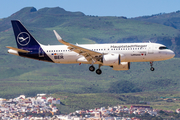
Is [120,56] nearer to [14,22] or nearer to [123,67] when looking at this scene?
[123,67]

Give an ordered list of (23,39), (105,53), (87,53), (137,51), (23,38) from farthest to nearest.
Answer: (23,38)
(23,39)
(105,53)
(137,51)
(87,53)

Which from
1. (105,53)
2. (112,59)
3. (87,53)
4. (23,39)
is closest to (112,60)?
(112,59)

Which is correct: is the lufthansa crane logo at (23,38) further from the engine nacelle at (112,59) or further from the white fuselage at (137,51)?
the engine nacelle at (112,59)

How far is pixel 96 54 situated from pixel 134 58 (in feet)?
21.6

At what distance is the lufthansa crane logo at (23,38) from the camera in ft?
240

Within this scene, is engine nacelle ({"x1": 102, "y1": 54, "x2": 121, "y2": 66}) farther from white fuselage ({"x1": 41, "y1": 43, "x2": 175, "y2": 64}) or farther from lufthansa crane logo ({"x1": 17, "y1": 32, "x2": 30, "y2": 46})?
lufthansa crane logo ({"x1": 17, "y1": 32, "x2": 30, "y2": 46})

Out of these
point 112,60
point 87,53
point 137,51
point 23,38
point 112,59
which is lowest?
point 112,60

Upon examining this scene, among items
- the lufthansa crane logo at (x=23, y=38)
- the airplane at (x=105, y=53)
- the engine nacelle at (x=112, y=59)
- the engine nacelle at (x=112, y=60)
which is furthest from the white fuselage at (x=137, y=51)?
the lufthansa crane logo at (x=23, y=38)

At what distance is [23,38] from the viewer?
241 ft

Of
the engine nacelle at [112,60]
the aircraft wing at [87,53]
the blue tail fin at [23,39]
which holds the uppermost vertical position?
the blue tail fin at [23,39]

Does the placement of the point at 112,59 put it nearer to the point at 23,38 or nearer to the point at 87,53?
the point at 87,53

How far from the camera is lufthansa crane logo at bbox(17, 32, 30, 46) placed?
240ft

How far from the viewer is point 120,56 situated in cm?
6700

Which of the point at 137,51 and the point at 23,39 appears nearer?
the point at 137,51
